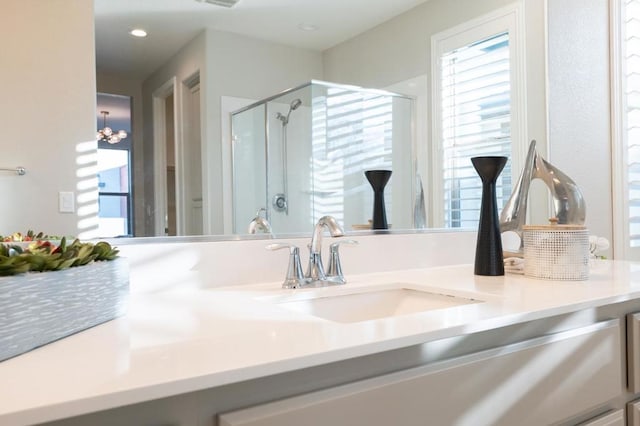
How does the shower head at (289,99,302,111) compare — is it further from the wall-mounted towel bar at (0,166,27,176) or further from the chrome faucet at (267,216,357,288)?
the wall-mounted towel bar at (0,166,27,176)

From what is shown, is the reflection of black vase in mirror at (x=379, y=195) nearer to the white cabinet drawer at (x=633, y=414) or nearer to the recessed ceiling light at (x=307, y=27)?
the recessed ceiling light at (x=307, y=27)

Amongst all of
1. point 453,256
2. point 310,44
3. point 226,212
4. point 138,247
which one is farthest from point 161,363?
point 453,256

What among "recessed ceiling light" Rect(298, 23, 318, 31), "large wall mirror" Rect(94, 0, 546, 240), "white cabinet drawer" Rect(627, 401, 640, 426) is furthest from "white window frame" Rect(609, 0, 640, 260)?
"recessed ceiling light" Rect(298, 23, 318, 31)

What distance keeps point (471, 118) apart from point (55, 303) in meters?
1.69

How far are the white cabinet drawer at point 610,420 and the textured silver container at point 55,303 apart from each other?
3.54 ft

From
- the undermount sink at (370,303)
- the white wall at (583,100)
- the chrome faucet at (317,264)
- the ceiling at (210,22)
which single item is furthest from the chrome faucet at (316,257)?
the white wall at (583,100)

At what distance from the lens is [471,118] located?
6.42 ft

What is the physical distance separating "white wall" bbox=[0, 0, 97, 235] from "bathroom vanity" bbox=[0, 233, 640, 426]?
9.0 inches

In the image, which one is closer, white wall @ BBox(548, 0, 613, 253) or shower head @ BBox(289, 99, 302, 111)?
shower head @ BBox(289, 99, 302, 111)

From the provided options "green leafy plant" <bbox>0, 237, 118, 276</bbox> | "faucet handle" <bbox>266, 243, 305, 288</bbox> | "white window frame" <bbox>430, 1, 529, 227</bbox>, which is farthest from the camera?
"white window frame" <bbox>430, 1, 529, 227</bbox>

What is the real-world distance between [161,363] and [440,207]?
143cm

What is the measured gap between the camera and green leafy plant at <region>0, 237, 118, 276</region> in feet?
2.23

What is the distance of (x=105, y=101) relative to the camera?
120cm

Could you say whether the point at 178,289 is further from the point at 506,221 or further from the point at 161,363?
the point at 506,221
